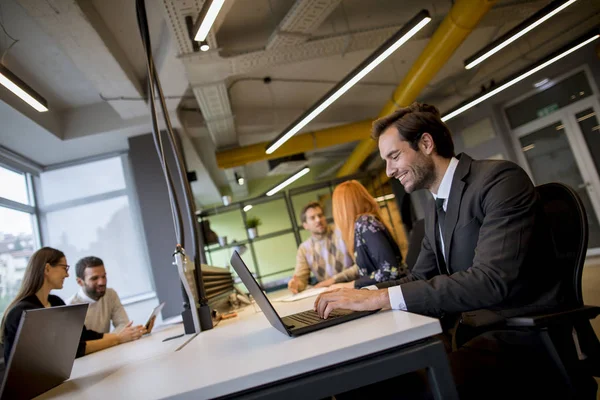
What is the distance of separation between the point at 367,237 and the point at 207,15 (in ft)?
5.66

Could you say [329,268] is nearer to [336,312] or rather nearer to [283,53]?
[283,53]

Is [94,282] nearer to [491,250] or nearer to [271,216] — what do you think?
[491,250]

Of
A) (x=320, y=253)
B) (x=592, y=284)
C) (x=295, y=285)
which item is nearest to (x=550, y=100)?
(x=592, y=284)

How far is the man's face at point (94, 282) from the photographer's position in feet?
12.8

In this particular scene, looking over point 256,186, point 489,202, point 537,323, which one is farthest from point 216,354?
point 256,186

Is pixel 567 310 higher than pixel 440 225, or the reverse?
pixel 440 225

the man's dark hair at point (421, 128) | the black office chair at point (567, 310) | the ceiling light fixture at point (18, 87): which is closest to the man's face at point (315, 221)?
the ceiling light fixture at point (18, 87)

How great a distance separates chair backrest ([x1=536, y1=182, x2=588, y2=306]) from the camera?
4.05 feet

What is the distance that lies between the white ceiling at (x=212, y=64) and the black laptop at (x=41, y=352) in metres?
2.61

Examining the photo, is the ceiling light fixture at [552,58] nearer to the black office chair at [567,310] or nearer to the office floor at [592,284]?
the office floor at [592,284]

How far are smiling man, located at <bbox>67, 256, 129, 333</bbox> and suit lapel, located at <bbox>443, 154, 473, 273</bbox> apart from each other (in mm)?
3327

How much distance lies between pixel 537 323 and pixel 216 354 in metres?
0.77

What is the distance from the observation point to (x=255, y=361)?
0.86 meters

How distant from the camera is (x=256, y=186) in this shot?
1205 cm
